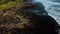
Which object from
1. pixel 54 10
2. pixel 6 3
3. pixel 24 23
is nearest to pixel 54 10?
pixel 54 10

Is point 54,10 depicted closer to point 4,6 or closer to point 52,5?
point 52,5

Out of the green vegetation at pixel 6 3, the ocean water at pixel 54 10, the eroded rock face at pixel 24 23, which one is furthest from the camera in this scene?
the green vegetation at pixel 6 3

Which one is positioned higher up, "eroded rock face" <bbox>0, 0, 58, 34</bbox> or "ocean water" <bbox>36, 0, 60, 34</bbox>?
"ocean water" <bbox>36, 0, 60, 34</bbox>

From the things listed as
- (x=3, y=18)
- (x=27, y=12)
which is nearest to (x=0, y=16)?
(x=3, y=18)

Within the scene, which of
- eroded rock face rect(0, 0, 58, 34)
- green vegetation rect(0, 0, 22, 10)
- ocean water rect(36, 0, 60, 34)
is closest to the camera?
eroded rock face rect(0, 0, 58, 34)

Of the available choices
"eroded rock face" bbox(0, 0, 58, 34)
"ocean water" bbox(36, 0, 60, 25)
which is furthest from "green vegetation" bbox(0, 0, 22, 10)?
"ocean water" bbox(36, 0, 60, 25)

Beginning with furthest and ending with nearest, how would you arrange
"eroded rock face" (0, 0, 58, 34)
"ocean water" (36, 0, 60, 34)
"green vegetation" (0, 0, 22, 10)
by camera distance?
1. "green vegetation" (0, 0, 22, 10)
2. "ocean water" (36, 0, 60, 34)
3. "eroded rock face" (0, 0, 58, 34)

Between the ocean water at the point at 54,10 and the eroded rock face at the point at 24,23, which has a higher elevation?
the ocean water at the point at 54,10

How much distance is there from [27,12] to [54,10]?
1374 mm

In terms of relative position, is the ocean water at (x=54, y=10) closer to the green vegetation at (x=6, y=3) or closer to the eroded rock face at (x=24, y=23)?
the eroded rock face at (x=24, y=23)

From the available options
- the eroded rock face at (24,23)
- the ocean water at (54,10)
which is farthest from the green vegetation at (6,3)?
the ocean water at (54,10)

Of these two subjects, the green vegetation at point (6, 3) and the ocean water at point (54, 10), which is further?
the green vegetation at point (6, 3)

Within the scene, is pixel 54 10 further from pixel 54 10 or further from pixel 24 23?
pixel 24 23

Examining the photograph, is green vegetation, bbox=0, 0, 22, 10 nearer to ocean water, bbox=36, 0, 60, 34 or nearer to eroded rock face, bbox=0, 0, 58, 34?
eroded rock face, bbox=0, 0, 58, 34
